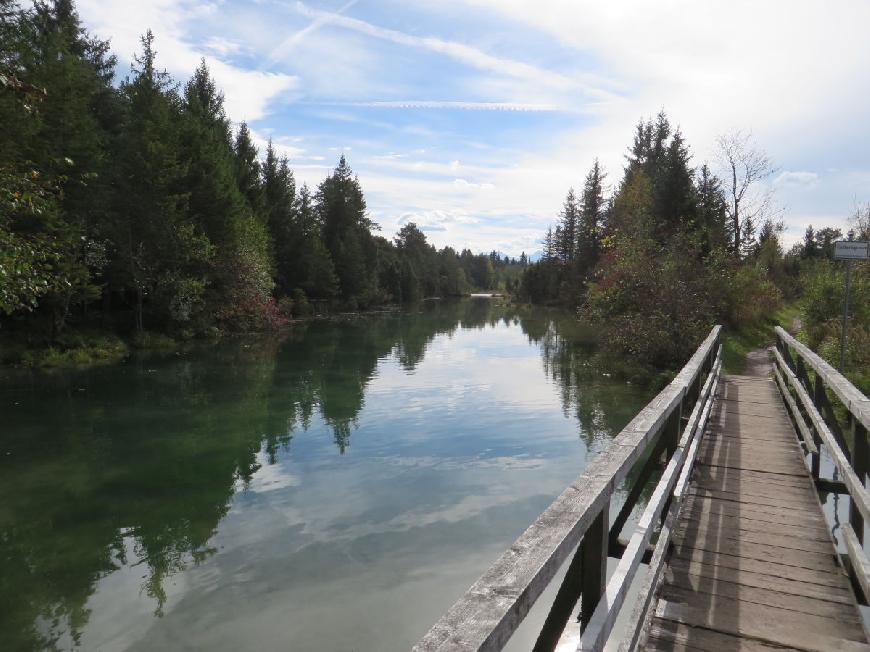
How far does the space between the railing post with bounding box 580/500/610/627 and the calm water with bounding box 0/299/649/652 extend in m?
3.81

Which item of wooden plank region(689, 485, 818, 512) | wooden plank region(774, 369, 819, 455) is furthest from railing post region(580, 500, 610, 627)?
wooden plank region(774, 369, 819, 455)

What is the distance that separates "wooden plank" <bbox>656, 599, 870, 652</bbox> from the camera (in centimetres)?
321

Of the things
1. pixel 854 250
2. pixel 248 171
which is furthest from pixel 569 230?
pixel 854 250

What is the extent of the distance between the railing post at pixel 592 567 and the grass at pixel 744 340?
16678mm

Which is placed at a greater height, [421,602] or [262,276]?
[262,276]

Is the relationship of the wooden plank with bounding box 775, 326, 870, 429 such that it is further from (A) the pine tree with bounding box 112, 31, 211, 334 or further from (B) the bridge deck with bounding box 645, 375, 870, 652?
(A) the pine tree with bounding box 112, 31, 211, 334

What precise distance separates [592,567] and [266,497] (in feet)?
25.6

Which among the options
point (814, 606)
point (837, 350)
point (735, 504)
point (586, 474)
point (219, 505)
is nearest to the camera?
point (586, 474)

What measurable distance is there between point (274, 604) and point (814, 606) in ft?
16.4

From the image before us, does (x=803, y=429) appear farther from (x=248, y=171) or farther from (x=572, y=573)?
(x=248, y=171)

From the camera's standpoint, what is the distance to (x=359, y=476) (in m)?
10.1

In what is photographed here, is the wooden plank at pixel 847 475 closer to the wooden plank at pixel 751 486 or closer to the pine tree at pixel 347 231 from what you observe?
the wooden plank at pixel 751 486

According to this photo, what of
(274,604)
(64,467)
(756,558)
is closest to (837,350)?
(756,558)

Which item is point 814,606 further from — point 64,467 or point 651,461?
point 64,467
